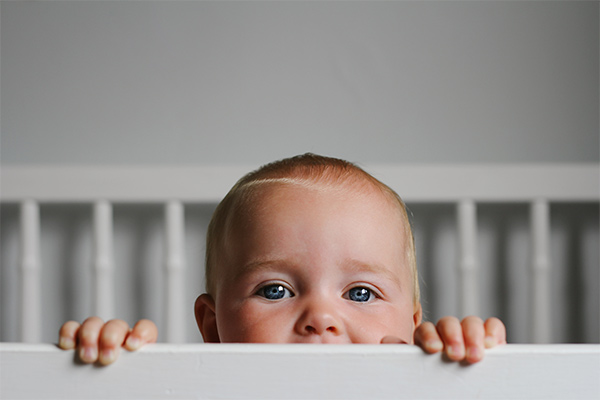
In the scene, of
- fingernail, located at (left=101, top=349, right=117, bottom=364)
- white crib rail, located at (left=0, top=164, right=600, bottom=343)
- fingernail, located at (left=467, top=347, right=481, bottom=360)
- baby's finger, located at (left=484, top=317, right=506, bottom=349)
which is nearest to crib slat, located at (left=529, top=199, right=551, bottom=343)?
white crib rail, located at (left=0, top=164, right=600, bottom=343)

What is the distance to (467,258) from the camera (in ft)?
3.57

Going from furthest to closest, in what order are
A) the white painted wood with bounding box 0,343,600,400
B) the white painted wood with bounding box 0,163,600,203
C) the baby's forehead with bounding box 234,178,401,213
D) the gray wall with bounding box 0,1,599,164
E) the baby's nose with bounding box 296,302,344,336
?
the gray wall with bounding box 0,1,599,164 → the white painted wood with bounding box 0,163,600,203 → the baby's forehead with bounding box 234,178,401,213 → the baby's nose with bounding box 296,302,344,336 → the white painted wood with bounding box 0,343,600,400

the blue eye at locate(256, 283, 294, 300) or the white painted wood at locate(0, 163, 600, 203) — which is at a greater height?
the white painted wood at locate(0, 163, 600, 203)

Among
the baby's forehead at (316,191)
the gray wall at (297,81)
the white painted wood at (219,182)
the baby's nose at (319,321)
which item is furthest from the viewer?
the gray wall at (297,81)

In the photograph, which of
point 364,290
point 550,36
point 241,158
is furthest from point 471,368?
point 550,36

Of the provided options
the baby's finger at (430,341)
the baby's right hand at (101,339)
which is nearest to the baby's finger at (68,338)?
the baby's right hand at (101,339)

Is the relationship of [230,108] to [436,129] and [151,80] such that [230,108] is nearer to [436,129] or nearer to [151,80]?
[151,80]

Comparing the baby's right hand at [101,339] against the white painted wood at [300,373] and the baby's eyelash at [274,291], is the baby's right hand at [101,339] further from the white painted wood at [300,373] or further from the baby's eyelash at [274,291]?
the baby's eyelash at [274,291]

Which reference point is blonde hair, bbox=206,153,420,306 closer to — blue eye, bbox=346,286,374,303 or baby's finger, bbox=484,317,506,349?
blue eye, bbox=346,286,374,303

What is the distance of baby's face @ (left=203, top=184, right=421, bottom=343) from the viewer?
0.62 metres

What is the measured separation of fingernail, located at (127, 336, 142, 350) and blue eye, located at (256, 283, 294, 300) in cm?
24

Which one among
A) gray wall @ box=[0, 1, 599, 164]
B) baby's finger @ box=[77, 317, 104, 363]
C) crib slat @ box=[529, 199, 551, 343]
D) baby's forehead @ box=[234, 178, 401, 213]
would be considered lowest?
crib slat @ box=[529, 199, 551, 343]

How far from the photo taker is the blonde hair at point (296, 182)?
0.73 metres

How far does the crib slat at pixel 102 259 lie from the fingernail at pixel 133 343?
70 cm
